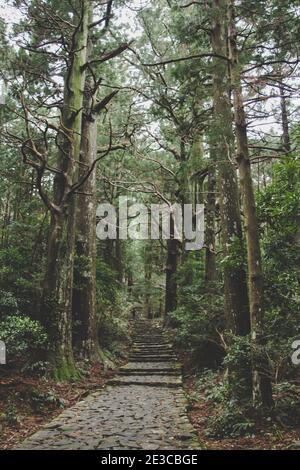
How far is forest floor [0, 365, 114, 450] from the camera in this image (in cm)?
557

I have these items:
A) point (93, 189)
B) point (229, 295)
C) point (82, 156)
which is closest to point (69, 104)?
point (82, 156)

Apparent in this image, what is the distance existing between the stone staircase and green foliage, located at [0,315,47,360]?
2546mm

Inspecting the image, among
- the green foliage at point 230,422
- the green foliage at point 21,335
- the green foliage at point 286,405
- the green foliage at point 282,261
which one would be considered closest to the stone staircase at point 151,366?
the green foliage at point 21,335

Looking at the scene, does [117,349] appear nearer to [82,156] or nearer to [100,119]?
[82,156]

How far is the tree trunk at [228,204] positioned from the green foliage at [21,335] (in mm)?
3729

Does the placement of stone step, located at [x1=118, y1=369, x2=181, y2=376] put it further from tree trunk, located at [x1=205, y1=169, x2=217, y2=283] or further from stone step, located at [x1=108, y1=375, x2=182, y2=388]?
tree trunk, located at [x1=205, y1=169, x2=217, y2=283]

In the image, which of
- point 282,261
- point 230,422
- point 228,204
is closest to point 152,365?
point 228,204

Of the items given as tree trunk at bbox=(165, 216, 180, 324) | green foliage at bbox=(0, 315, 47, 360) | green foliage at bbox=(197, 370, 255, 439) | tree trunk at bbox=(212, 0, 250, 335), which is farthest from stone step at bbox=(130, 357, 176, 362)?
green foliage at bbox=(197, 370, 255, 439)

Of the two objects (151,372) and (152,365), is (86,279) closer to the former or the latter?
(151,372)

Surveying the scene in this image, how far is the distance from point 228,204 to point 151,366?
21.9 ft

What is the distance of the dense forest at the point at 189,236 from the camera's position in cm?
557

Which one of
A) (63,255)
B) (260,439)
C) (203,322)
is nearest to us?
(260,439)

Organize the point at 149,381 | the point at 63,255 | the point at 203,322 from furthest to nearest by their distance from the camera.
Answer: the point at 203,322, the point at 149,381, the point at 63,255

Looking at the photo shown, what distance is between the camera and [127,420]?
6219 millimetres
